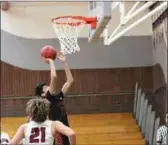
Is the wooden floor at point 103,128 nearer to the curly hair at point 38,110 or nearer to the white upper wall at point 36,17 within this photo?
the white upper wall at point 36,17

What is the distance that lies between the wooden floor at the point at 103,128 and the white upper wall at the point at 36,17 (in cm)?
255

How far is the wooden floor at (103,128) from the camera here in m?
12.0

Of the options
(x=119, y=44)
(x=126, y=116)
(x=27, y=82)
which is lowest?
(x=126, y=116)

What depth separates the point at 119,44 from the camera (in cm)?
1381

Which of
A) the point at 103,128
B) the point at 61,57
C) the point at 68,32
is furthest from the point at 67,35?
the point at 103,128

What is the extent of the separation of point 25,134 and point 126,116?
32.8 ft

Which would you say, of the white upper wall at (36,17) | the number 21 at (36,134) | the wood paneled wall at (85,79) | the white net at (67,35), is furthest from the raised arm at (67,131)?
the white upper wall at (36,17)

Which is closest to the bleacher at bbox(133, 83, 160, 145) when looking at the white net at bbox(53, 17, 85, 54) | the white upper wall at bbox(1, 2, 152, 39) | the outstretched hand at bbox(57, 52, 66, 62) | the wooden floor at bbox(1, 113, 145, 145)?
the wooden floor at bbox(1, 113, 145, 145)

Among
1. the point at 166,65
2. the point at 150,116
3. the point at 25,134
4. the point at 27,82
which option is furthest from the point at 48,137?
the point at 27,82

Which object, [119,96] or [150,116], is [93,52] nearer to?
[119,96]

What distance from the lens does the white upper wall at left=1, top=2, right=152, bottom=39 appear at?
533 inches

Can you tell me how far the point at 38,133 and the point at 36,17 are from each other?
10427 millimetres

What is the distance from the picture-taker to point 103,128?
12633mm

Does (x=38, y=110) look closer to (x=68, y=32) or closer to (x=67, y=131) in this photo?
(x=67, y=131)
